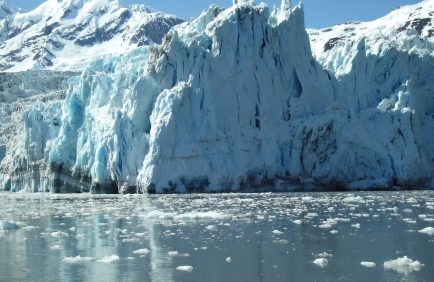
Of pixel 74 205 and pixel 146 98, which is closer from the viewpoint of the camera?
pixel 74 205

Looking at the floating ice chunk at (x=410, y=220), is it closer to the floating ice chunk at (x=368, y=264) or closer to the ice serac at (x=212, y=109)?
the floating ice chunk at (x=368, y=264)

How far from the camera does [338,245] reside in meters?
11.4

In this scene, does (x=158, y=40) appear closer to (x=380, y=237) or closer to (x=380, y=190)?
(x=380, y=190)

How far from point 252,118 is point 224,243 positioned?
58.6 feet

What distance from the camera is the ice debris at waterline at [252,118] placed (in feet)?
92.1

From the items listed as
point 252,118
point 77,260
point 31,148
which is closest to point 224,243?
point 77,260

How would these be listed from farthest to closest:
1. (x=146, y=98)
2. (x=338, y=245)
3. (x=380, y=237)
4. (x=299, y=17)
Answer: (x=299, y=17), (x=146, y=98), (x=380, y=237), (x=338, y=245)

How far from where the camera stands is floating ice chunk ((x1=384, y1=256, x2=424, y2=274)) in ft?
29.7

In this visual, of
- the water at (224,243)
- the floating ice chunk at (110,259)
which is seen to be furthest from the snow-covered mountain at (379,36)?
the floating ice chunk at (110,259)

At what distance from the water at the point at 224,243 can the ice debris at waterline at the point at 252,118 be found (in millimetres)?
8662

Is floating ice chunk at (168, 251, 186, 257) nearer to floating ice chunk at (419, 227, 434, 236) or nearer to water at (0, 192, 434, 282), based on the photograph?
Result: water at (0, 192, 434, 282)

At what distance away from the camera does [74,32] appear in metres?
168

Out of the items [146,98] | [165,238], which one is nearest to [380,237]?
[165,238]

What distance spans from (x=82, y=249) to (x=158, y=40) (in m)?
147
